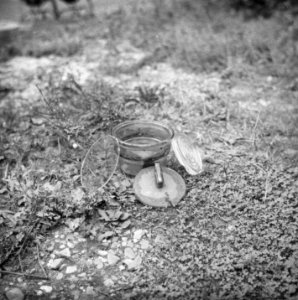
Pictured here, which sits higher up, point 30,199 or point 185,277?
point 30,199

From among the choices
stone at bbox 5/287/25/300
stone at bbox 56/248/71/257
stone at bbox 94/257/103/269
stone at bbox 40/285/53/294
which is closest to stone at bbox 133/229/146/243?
stone at bbox 94/257/103/269

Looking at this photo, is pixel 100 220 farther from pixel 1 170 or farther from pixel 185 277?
pixel 1 170

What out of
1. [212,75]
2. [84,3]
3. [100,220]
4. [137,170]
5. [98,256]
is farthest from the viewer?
[84,3]

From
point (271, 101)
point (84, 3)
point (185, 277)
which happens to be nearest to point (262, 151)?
point (271, 101)

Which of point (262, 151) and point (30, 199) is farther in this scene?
point (262, 151)

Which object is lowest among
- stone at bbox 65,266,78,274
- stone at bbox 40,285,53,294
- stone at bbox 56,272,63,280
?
stone at bbox 65,266,78,274

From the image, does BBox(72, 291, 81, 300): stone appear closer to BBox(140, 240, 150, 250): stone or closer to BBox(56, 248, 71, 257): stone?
BBox(56, 248, 71, 257): stone

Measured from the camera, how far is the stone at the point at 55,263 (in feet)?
8.38

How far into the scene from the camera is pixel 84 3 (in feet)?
32.2

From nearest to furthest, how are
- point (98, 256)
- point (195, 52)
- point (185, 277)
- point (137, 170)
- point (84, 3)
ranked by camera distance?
1. point (185, 277)
2. point (98, 256)
3. point (137, 170)
4. point (195, 52)
5. point (84, 3)

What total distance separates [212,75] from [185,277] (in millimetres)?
3655

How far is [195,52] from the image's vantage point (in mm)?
5723

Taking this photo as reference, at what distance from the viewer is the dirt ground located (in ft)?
7.90

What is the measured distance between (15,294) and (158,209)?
4.34 feet
